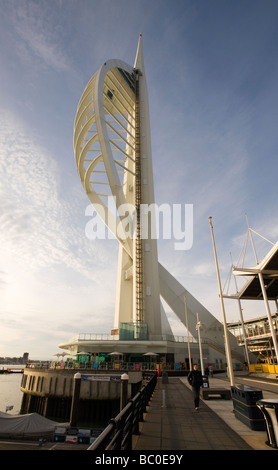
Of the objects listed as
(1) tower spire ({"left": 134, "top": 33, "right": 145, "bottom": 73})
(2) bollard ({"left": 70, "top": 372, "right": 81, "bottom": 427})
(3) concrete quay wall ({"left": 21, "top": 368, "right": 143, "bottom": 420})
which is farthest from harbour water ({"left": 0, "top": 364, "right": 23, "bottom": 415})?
(1) tower spire ({"left": 134, "top": 33, "right": 145, "bottom": 73})

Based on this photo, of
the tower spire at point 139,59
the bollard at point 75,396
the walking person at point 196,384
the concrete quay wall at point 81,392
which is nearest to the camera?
the walking person at point 196,384

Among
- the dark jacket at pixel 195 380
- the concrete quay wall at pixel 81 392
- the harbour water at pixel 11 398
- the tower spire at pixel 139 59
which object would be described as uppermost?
the tower spire at pixel 139 59

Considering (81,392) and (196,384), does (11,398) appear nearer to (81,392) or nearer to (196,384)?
(81,392)

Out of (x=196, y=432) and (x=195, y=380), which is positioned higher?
(x=195, y=380)

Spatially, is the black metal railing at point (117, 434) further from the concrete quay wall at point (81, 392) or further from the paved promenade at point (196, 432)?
the concrete quay wall at point (81, 392)

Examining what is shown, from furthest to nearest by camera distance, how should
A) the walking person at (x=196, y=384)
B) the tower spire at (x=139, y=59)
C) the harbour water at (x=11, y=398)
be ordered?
the tower spire at (x=139, y=59), the harbour water at (x=11, y=398), the walking person at (x=196, y=384)

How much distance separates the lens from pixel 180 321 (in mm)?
40344

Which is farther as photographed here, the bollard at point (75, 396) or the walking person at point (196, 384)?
the bollard at point (75, 396)

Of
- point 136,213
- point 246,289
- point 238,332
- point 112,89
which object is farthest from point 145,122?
point 238,332

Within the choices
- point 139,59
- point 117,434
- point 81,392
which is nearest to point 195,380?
point 117,434

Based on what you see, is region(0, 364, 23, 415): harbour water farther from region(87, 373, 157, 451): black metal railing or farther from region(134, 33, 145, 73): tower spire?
region(134, 33, 145, 73): tower spire

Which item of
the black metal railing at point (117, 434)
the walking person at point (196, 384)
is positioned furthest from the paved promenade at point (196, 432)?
the black metal railing at point (117, 434)

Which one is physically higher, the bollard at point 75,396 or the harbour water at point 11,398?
the bollard at point 75,396
